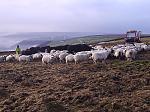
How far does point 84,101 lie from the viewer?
20281mm

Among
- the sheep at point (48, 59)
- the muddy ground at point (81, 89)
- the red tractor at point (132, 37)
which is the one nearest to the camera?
the muddy ground at point (81, 89)

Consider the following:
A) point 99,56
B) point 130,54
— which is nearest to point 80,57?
point 99,56

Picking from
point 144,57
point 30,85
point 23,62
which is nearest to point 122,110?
point 30,85

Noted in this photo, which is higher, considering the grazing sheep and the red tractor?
the red tractor

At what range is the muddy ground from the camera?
19.6 m

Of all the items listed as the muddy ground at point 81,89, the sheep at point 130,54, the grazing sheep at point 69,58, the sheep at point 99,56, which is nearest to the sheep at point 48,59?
the grazing sheep at point 69,58

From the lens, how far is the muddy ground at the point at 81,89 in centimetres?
1962

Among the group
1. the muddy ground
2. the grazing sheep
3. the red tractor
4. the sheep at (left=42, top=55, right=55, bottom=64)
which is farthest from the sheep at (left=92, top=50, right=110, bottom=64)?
the red tractor

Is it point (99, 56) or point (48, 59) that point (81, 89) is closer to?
point (99, 56)

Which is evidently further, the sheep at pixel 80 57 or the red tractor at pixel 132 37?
the red tractor at pixel 132 37

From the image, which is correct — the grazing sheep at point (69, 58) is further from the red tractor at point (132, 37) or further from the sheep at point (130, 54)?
the red tractor at point (132, 37)

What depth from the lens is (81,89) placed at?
73.9 ft

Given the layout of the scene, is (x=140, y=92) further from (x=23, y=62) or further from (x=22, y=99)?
(x=23, y=62)

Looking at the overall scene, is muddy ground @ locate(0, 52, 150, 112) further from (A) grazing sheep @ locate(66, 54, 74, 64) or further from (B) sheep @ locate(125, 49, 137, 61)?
(A) grazing sheep @ locate(66, 54, 74, 64)
